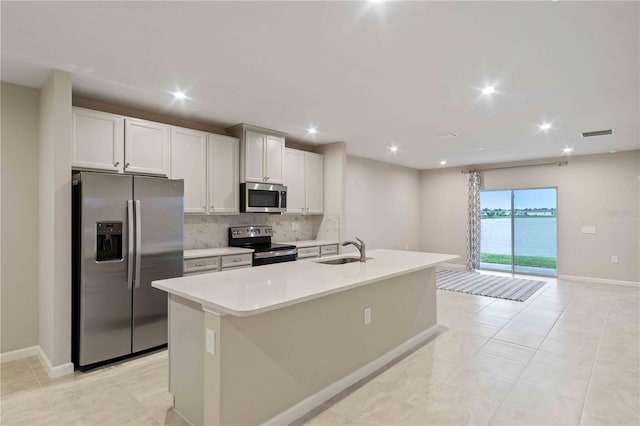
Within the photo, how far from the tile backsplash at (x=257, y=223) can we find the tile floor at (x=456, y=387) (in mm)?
1538

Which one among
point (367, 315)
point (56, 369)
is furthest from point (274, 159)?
point (56, 369)

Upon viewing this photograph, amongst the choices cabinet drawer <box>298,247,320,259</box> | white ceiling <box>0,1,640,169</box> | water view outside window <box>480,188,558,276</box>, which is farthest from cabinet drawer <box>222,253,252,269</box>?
water view outside window <box>480,188,558,276</box>

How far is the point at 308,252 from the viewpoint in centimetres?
510

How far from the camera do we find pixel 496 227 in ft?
25.9

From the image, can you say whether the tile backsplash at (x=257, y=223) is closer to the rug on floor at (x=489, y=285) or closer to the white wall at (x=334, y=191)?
the white wall at (x=334, y=191)

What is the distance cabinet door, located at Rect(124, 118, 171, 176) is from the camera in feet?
11.4

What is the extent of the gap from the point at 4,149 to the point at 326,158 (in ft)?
13.3

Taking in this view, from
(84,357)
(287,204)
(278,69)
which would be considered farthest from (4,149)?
(287,204)

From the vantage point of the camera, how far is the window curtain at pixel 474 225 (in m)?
7.73

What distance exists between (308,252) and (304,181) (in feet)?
3.82

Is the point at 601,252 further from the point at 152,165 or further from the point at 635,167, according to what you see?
the point at 152,165

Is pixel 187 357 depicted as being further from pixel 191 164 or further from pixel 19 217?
pixel 191 164

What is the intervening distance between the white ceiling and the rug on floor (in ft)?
9.04

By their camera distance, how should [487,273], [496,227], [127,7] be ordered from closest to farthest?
[127,7] → [487,273] → [496,227]
